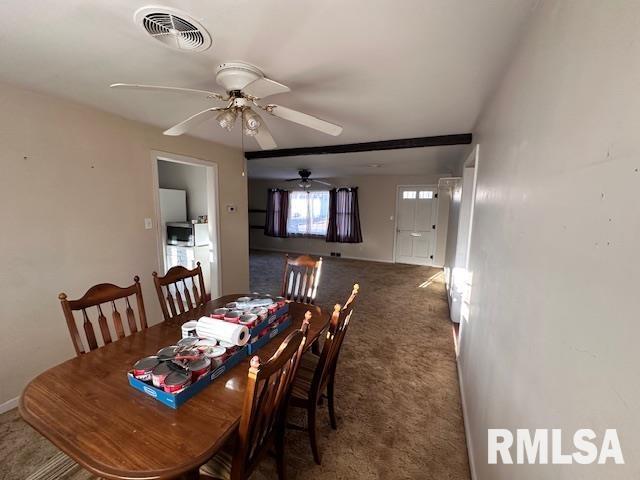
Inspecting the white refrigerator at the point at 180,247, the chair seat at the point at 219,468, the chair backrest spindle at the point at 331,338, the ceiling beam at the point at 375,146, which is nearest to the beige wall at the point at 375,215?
the ceiling beam at the point at 375,146

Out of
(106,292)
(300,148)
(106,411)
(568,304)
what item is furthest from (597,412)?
(300,148)

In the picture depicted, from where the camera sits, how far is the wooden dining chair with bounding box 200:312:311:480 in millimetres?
867

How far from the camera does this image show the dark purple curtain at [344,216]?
270 inches

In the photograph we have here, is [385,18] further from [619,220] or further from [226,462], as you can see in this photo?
[226,462]

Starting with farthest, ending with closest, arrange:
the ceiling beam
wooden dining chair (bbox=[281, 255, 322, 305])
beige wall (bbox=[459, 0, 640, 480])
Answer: the ceiling beam → wooden dining chair (bbox=[281, 255, 322, 305]) → beige wall (bbox=[459, 0, 640, 480])

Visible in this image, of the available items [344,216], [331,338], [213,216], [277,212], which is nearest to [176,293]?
[331,338]

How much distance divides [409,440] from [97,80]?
305 centimetres

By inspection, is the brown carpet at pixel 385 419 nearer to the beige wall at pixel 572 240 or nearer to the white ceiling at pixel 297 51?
the beige wall at pixel 572 240

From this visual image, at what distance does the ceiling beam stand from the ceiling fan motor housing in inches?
78.5

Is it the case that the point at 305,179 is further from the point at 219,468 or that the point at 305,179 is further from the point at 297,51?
the point at 219,468

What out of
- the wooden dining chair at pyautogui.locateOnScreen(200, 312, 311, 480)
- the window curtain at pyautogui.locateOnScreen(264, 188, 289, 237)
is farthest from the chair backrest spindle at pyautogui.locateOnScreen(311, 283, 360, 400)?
the window curtain at pyautogui.locateOnScreen(264, 188, 289, 237)

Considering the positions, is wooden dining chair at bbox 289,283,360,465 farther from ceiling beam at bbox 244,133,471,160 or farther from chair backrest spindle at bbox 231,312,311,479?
ceiling beam at bbox 244,133,471,160

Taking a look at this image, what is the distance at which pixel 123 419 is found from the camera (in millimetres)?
917

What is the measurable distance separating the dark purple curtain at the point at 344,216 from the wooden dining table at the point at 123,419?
5833 mm
